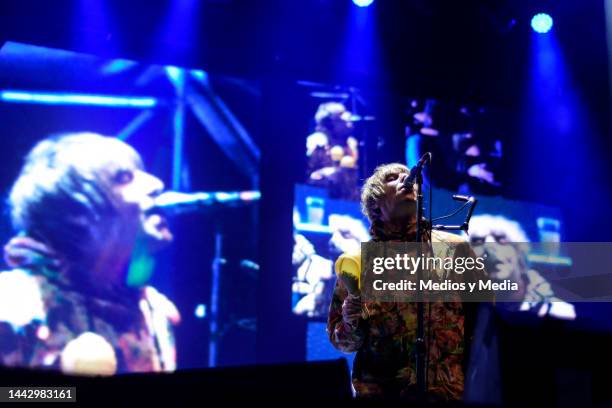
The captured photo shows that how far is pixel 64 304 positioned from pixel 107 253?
46cm

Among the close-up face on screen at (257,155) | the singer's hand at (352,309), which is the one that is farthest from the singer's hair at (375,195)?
the close-up face on screen at (257,155)

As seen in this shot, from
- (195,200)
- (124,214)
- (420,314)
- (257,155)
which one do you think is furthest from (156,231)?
(420,314)

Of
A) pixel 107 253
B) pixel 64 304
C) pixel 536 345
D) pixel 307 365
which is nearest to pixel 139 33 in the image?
pixel 107 253

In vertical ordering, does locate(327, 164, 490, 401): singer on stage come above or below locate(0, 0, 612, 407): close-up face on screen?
below

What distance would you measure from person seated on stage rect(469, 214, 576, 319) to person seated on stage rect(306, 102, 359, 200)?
1245 mm

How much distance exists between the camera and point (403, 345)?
228 centimetres

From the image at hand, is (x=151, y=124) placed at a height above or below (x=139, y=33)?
below

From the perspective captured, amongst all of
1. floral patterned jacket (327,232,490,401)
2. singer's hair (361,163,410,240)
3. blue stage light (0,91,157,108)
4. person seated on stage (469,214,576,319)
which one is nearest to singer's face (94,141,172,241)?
blue stage light (0,91,157,108)

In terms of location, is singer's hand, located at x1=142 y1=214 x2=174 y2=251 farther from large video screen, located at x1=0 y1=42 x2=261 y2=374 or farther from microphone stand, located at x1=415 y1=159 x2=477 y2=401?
microphone stand, located at x1=415 y1=159 x2=477 y2=401

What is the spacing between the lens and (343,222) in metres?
5.73

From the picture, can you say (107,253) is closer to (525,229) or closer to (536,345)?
(525,229)

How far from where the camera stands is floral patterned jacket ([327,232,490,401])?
2.24 meters

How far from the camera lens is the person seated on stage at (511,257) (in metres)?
6.03

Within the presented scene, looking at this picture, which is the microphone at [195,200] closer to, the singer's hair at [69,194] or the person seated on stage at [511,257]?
the singer's hair at [69,194]
